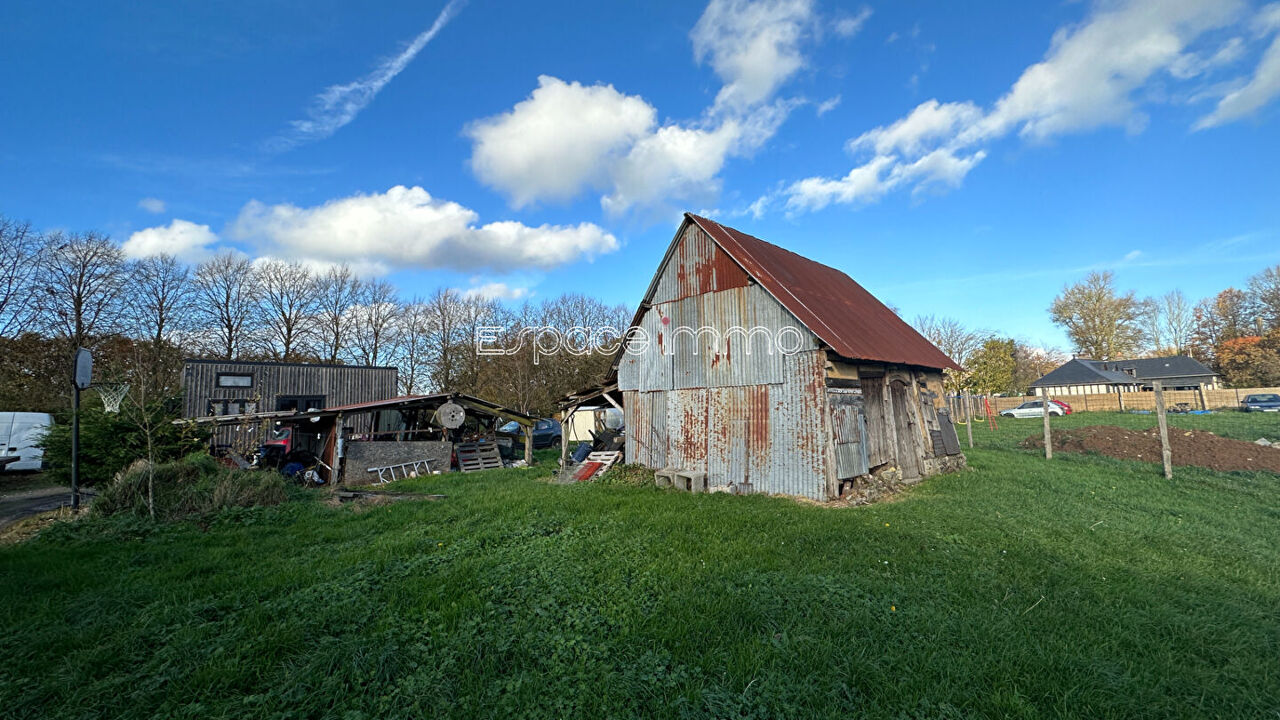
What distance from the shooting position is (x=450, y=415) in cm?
1667

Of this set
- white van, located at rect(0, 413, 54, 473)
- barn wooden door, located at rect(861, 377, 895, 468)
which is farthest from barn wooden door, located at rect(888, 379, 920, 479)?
white van, located at rect(0, 413, 54, 473)

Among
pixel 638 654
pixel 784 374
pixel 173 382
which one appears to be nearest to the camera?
pixel 638 654

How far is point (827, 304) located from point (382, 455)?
45.9 ft

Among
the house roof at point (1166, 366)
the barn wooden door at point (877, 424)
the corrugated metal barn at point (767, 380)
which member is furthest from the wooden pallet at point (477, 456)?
the house roof at point (1166, 366)

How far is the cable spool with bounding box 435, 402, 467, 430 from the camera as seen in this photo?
651 inches

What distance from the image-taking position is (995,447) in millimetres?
18719

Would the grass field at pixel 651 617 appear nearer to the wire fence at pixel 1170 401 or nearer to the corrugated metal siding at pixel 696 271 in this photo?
the corrugated metal siding at pixel 696 271

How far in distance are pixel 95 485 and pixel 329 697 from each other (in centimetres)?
1432

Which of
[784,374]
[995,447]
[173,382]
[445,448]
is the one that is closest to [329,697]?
[784,374]

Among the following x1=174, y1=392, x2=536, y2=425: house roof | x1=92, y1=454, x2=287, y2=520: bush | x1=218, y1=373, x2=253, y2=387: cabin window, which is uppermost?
x1=218, y1=373, x2=253, y2=387: cabin window

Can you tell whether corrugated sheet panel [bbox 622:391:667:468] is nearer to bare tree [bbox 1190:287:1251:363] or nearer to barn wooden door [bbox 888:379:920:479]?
barn wooden door [bbox 888:379:920:479]

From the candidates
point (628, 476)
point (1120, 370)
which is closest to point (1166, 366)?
point (1120, 370)

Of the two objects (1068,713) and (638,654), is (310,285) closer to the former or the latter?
(638,654)

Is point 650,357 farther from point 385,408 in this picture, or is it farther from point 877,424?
point 385,408
